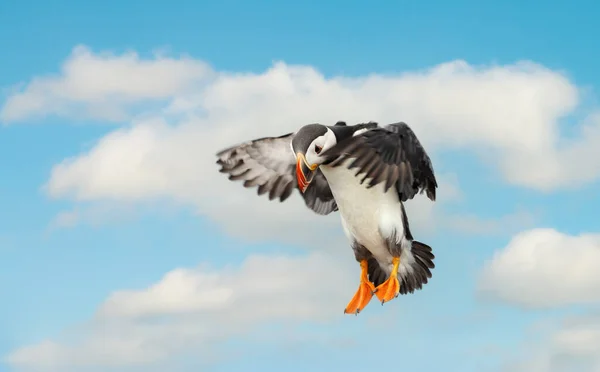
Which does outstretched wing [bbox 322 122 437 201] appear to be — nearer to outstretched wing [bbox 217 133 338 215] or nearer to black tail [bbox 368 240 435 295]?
outstretched wing [bbox 217 133 338 215]

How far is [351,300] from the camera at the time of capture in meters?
12.4

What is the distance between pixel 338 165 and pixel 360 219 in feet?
2.90

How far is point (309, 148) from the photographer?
10.7 m

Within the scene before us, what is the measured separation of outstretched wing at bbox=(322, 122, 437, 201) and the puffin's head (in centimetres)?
15

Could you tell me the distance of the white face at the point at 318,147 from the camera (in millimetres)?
10734

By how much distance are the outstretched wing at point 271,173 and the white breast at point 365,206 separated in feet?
2.68

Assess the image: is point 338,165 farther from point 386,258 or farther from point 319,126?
point 386,258

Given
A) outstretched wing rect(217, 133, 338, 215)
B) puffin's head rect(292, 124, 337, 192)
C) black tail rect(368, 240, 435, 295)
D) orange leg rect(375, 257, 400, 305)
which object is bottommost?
orange leg rect(375, 257, 400, 305)

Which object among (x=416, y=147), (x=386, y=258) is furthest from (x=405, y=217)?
(x=416, y=147)

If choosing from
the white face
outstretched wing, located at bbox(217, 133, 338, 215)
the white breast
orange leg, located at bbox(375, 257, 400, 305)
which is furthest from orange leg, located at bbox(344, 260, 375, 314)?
the white face

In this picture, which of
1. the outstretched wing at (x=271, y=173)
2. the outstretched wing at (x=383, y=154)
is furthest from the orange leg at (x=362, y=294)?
the outstretched wing at (x=383, y=154)

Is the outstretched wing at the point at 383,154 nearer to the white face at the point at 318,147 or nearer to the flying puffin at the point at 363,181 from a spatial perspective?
the flying puffin at the point at 363,181

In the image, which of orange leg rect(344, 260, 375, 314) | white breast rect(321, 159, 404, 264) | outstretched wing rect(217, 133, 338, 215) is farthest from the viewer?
outstretched wing rect(217, 133, 338, 215)

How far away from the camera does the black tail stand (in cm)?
1258
